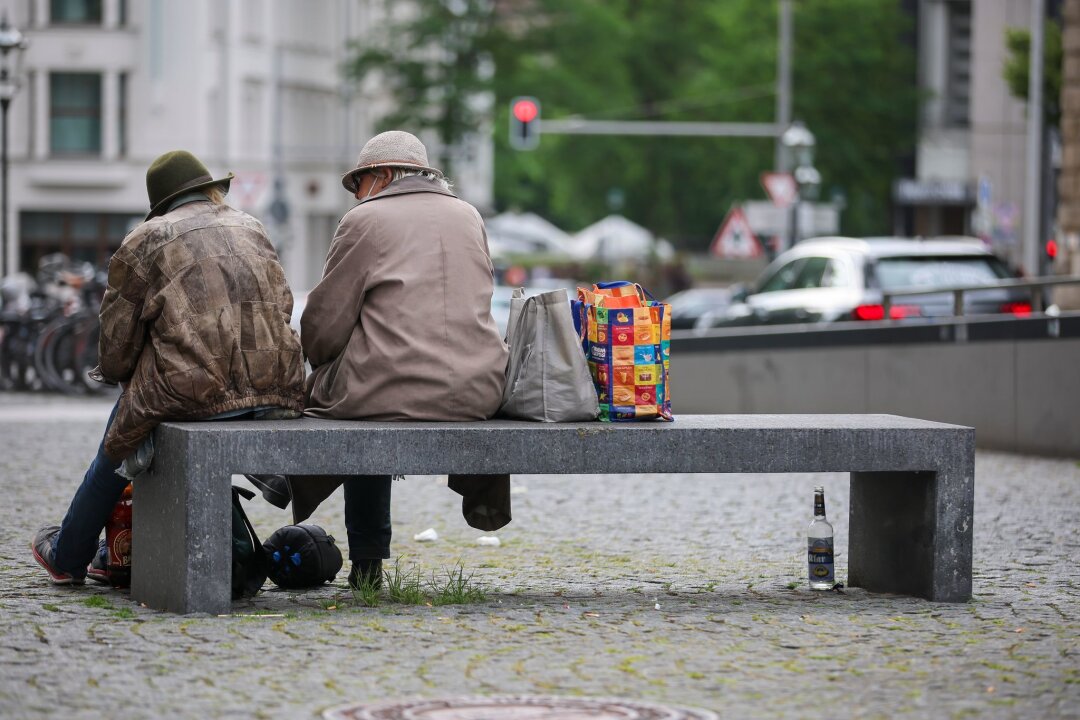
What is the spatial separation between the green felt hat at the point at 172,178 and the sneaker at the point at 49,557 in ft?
4.53

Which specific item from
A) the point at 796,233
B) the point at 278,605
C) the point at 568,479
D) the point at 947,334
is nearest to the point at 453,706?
the point at 278,605

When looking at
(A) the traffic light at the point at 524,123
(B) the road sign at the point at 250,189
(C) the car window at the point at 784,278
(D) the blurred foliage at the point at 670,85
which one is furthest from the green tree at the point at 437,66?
(C) the car window at the point at 784,278

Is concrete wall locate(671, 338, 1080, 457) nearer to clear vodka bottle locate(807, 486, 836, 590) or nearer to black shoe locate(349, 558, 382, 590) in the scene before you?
clear vodka bottle locate(807, 486, 836, 590)

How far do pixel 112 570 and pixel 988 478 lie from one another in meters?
6.78

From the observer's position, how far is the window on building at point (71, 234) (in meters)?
55.2

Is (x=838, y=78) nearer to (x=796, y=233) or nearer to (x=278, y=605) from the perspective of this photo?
(x=796, y=233)

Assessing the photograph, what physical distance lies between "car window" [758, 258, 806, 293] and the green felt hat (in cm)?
1281

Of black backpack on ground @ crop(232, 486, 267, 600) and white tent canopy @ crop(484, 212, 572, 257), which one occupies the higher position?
white tent canopy @ crop(484, 212, 572, 257)

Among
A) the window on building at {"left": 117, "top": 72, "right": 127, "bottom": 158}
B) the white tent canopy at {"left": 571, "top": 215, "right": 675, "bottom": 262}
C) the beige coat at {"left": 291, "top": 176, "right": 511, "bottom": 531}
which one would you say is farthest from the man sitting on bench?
the white tent canopy at {"left": 571, "top": 215, "right": 675, "bottom": 262}

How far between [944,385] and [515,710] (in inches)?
409

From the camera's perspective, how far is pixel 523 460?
275 inches

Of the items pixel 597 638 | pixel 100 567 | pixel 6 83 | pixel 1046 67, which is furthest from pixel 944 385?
pixel 1046 67

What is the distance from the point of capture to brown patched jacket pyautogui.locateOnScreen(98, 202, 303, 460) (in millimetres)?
6988

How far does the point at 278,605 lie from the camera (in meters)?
7.21
